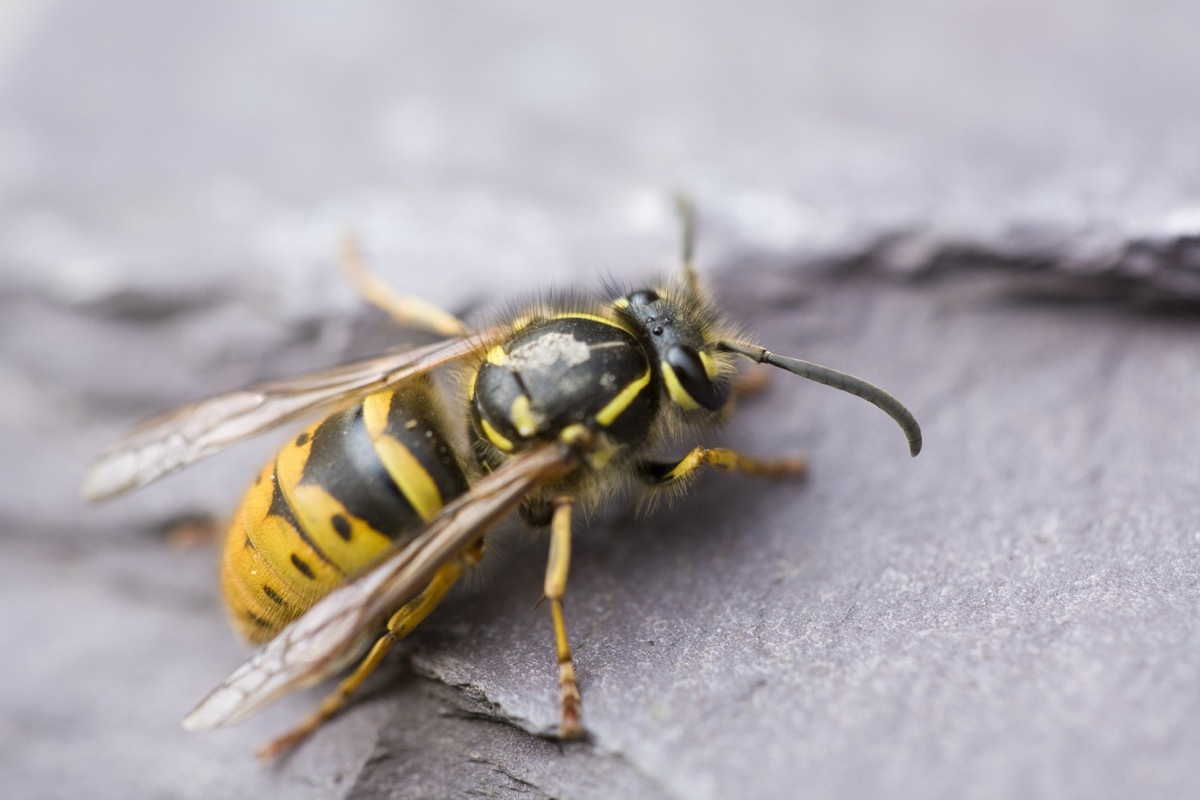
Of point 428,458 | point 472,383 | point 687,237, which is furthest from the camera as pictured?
point 687,237

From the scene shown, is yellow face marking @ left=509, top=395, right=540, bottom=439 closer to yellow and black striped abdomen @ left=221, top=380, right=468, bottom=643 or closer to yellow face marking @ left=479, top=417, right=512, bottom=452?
yellow face marking @ left=479, top=417, right=512, bottom=452

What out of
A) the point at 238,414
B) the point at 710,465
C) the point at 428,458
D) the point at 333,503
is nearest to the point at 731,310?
the point at 710,465

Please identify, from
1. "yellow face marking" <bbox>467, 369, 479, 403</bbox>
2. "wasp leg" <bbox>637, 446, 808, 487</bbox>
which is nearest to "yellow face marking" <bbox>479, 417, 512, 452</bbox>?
"yellow face marking" <bbox>467, 369, 479, 403</bbox>

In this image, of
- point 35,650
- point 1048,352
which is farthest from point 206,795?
point 1048,352

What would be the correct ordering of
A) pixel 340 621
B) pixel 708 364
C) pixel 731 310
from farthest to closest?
pixel 731 310
pixel 708 364
pixel 340 621

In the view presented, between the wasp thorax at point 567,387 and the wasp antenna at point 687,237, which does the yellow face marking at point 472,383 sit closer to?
the wasp thorax at point 567,387

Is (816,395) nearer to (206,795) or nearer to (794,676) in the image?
(794,676)

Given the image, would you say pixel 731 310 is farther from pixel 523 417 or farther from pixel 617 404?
pixel 523 417
